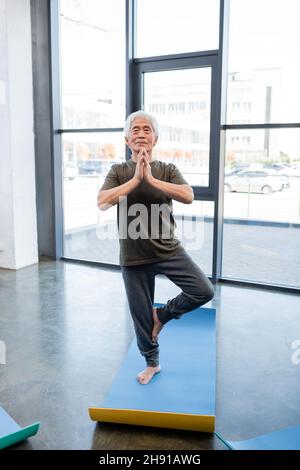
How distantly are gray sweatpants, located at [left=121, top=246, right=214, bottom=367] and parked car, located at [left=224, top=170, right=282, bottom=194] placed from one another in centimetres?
229

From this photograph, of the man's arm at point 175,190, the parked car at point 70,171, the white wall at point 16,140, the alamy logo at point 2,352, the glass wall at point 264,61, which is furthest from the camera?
the parked car at point 70,171

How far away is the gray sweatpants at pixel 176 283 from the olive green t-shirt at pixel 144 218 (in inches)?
Answer: 2.2

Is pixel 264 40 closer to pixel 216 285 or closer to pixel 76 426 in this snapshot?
pixel 216 285

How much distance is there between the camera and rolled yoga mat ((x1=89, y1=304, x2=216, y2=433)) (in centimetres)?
213

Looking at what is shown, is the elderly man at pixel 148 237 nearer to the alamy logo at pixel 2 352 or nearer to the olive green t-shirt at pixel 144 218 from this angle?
the olive green t-shirt at pixel 144 218

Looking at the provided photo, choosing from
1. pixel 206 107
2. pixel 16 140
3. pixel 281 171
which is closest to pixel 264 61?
pixel 206 107

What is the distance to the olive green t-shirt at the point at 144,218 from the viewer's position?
2.36 m

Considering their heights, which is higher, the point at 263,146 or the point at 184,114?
the point at 184,114

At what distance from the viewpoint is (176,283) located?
2428mm

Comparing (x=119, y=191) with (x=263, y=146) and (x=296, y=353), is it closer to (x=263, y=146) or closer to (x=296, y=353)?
(x=296, y=353)

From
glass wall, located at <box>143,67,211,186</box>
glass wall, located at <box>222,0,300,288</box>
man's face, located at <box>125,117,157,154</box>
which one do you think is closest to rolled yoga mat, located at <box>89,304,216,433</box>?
man's face, located at <box>125,117,157,154</box>

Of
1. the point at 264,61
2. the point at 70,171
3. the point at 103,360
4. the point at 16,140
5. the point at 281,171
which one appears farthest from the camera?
the point at 70,171

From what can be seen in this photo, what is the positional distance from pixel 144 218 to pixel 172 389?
3.22 ft

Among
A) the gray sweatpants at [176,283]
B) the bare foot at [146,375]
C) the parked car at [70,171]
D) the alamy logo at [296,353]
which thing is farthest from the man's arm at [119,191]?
the parked car at [70,171]
